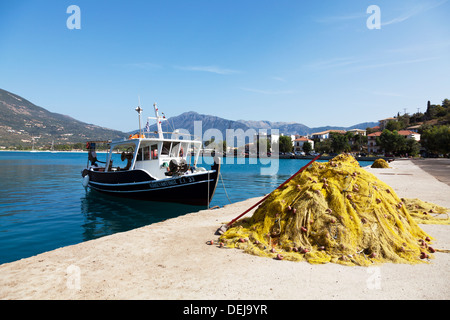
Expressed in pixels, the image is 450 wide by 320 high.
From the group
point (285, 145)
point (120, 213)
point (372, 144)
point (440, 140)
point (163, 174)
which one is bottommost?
point (120, 213)

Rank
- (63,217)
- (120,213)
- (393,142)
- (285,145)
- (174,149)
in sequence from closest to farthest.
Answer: (63,217) < (120,213) < (174,149) < (393,142) < (285,145)

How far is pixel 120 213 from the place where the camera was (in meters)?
15.5

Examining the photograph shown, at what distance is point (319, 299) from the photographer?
408 centimetres

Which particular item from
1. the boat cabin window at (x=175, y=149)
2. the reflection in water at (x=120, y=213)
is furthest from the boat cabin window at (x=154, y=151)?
the reflection in water at (x=120, y=213)

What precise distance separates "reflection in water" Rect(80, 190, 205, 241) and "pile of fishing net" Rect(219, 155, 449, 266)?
7.37m

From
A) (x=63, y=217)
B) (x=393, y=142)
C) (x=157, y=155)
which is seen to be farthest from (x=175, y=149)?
(x=393, y=142)

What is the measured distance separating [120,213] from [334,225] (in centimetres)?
1289

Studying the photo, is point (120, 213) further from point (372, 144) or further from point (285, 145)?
point (285, 145)

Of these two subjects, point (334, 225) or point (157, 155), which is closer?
point (334, 225)

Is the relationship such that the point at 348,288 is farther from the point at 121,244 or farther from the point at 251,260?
the point at 121,244

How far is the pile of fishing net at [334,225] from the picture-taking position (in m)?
5.73

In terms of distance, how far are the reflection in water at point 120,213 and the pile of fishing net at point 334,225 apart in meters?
7.37

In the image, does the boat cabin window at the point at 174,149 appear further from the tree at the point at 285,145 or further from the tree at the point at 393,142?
the tree at the point at 285,145
